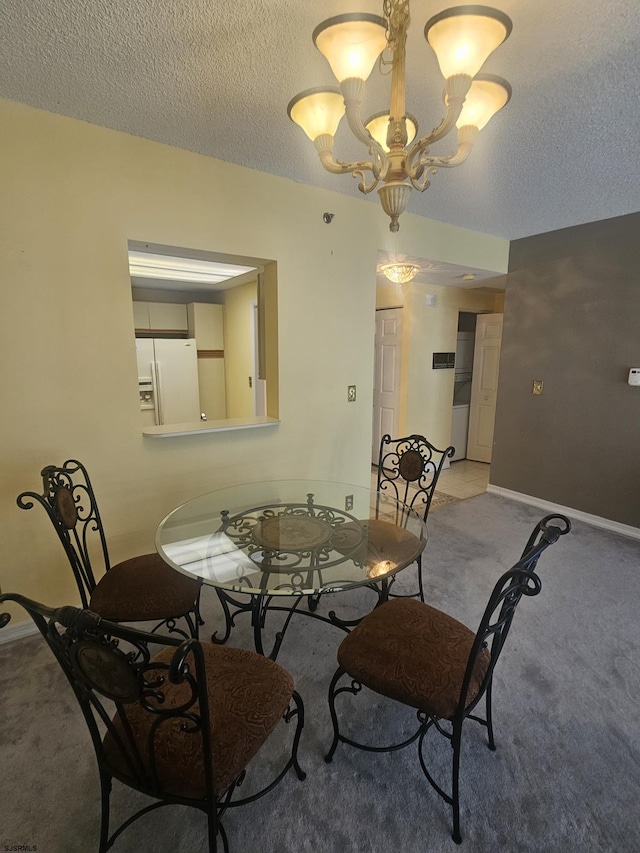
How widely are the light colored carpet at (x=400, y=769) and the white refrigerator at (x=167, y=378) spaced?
3075mm

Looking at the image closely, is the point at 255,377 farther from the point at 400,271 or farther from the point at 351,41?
the point at 351,41

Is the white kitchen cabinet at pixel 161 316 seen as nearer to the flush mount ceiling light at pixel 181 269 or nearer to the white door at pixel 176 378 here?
the white door at pixel 176 378

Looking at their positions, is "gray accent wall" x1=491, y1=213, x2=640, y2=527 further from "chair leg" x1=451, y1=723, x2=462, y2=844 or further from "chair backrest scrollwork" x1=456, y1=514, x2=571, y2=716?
"chair leg" x1=451, y1=723, x2=462, y2=844

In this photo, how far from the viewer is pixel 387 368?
487cm

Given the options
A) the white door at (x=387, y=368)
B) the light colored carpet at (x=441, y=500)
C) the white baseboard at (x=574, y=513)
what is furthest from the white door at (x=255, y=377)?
the white baseboard at (x=574, y=513)

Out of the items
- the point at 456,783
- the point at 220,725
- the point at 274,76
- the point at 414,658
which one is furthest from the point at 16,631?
the point at 274,76

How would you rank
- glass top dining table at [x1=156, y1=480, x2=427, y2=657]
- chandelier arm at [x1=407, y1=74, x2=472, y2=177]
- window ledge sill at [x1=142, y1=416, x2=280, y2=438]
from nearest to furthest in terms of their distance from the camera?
1. chandelier arm at [x1=407, y1=74, x2=472, y2=177]
2. glass top dining table at [x1=156, y1=480, x2=427, y2=657]
3. window ledge sill at [x1=142, y1=416, x2=280, y2=438]

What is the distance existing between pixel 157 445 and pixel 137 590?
86 centimetres

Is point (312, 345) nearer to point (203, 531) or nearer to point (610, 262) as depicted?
point (203, 531)

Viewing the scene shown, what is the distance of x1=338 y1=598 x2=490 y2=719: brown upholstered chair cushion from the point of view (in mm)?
1245

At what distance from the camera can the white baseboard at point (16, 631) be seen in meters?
2.02

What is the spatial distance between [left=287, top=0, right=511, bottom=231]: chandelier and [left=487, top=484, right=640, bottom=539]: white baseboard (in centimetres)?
327

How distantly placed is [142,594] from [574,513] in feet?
11.6

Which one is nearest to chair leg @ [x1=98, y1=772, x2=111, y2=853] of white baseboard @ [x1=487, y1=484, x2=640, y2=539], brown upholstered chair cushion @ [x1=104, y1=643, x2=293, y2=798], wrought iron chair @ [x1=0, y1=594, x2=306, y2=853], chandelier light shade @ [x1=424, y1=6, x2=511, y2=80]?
wrought iron chair @ [x1=0, y1=594, x2=306, y2=853]
